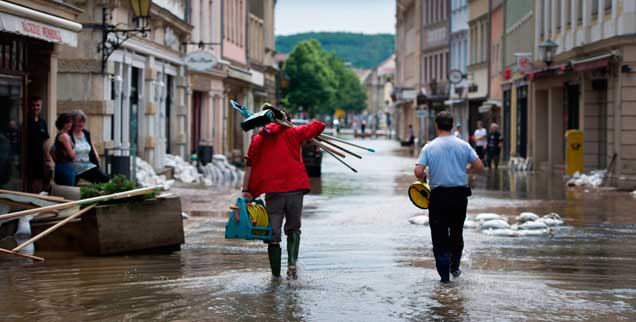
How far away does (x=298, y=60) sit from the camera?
15212cm

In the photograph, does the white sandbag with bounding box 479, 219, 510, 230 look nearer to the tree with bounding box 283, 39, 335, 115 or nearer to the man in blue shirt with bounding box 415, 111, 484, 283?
the man in blue shirt with bounding box 415, 111, 484, 283

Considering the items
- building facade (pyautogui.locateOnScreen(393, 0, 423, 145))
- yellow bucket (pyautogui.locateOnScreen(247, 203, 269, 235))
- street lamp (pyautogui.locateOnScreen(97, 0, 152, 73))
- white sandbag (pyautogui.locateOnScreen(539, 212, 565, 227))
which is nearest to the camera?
yellow bucket (pyautogui.locateOnScreen(247, 203, 269, 235))

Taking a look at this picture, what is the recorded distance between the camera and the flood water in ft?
31.6

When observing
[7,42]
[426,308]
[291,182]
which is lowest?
[426,308]

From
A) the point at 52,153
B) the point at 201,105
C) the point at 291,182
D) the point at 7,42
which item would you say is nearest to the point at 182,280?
the point at 291,182

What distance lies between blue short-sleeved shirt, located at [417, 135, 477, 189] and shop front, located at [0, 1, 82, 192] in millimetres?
5951

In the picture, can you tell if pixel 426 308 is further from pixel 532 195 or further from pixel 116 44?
pixel 532 195

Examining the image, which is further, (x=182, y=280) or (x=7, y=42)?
(x=7, y=42)

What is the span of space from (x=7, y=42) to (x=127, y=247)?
4.39 meters

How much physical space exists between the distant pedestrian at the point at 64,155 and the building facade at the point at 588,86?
615 inches

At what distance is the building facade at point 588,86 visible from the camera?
28578 millimetres

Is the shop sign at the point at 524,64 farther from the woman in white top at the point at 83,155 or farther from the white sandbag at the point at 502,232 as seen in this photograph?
the woman in white top at the point at 83,155

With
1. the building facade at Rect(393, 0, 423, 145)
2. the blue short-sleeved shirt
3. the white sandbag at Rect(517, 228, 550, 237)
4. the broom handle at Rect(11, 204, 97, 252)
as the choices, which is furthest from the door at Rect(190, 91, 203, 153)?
the building facade at Rect(393, 0, 423, 145)

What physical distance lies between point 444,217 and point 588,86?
74.4ft
